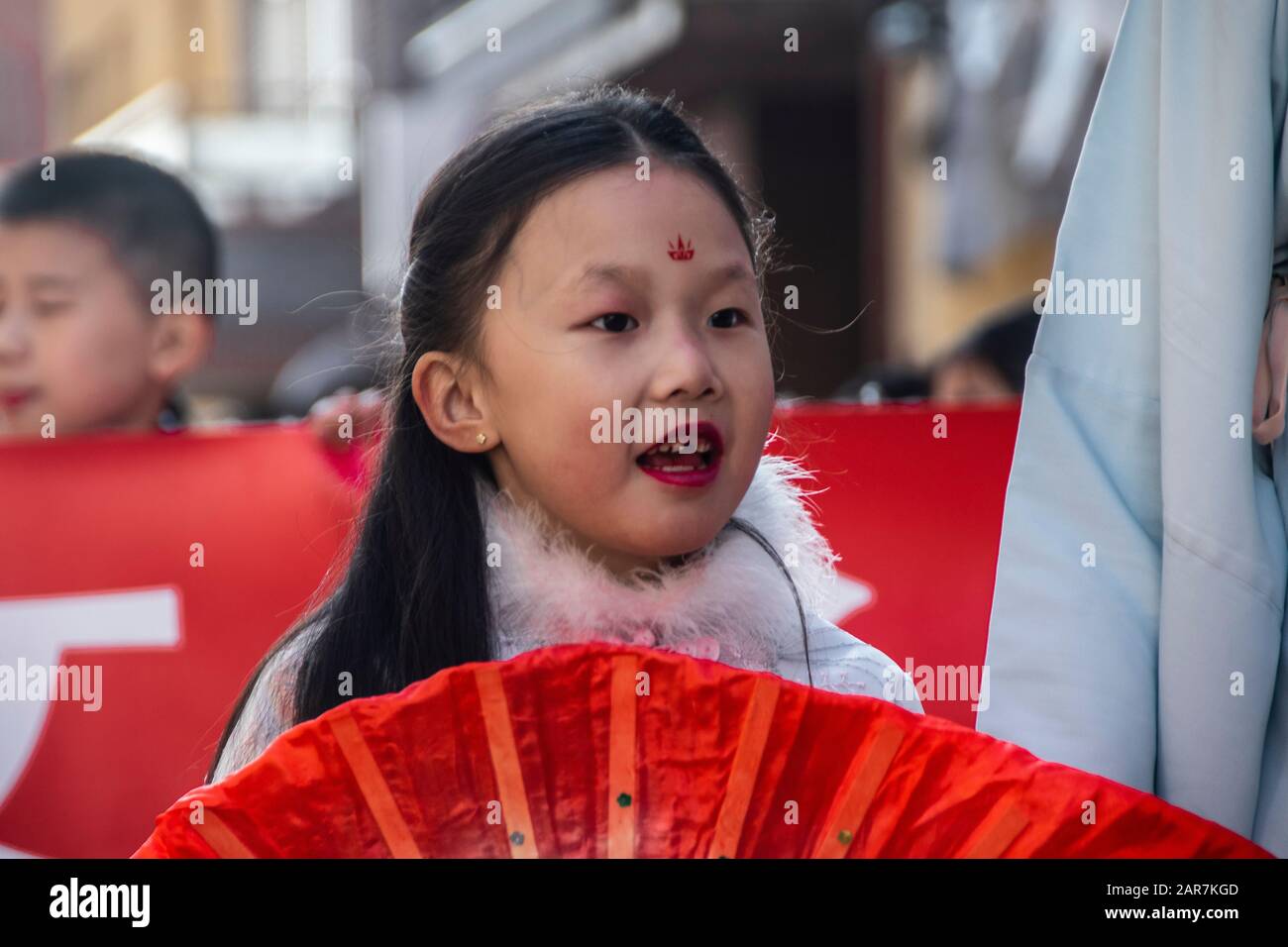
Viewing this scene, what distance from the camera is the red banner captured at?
2.44m

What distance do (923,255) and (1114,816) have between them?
25.9 ft

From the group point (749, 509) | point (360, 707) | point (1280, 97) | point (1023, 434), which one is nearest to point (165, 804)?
point (749, 509)

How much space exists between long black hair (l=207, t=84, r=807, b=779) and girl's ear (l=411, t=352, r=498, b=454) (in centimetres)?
2

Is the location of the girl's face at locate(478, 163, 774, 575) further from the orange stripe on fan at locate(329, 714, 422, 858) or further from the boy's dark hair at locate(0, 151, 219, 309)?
the boy's dark hair at locate(0, 151, 219, 309)

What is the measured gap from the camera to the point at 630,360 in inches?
59.5

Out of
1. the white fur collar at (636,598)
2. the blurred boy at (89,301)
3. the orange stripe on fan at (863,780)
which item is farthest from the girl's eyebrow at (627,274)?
the blurred boy at (89,301)

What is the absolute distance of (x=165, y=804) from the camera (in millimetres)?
2480

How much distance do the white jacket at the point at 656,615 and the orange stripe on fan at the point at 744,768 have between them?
347 millimetres

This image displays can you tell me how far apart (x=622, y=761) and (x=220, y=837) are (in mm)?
308

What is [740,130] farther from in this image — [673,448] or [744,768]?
[744,768]

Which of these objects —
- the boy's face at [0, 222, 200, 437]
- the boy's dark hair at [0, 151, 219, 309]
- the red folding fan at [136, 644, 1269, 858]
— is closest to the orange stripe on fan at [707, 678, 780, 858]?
the red folding fan at [136, 644, 1269, 858]

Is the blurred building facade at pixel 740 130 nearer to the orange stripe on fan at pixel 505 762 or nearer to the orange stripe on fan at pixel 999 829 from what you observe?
the orange stripe on fan at pixel 505 762

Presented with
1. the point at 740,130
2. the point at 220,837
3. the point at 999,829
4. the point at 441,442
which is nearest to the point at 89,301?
the point at 441,442
